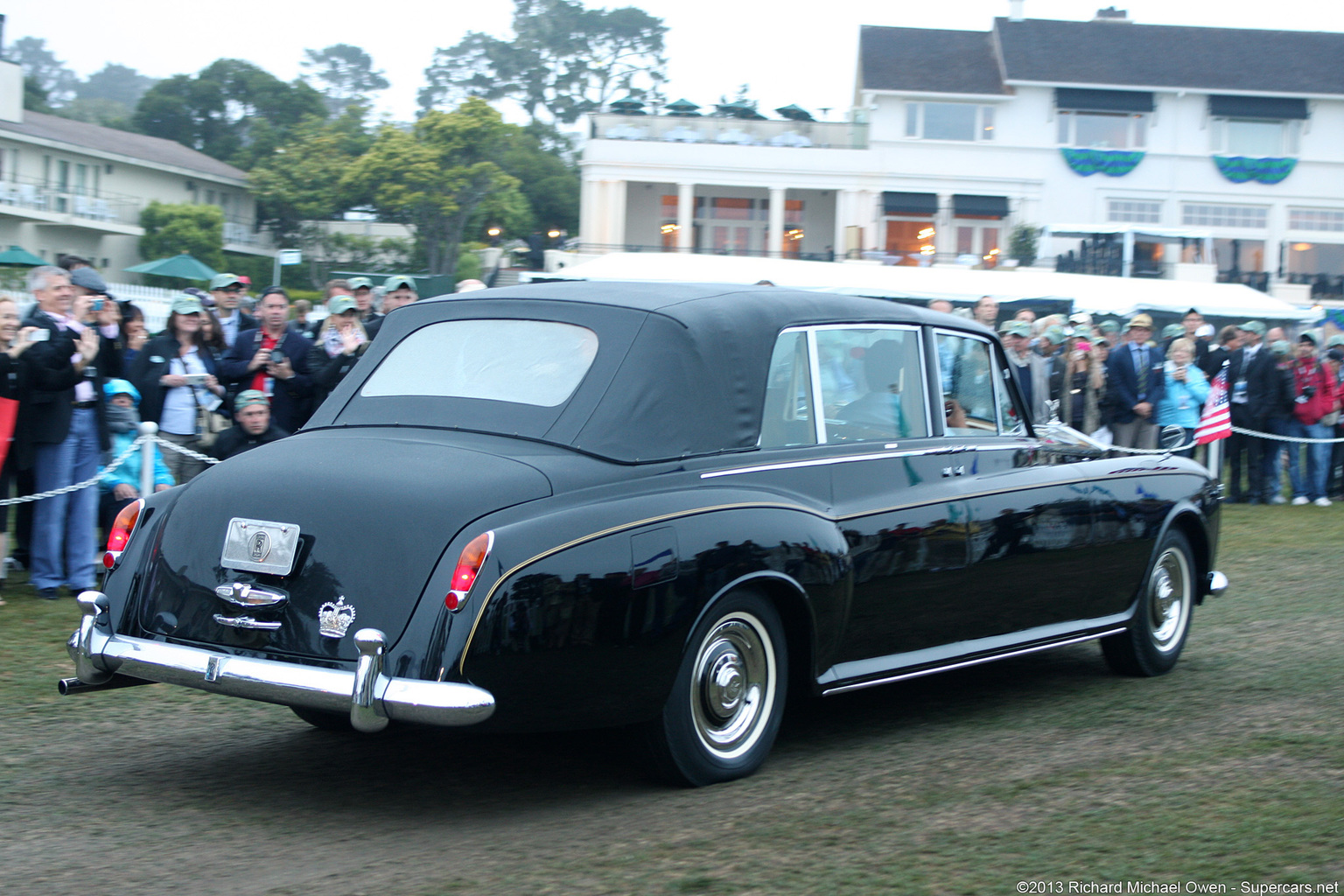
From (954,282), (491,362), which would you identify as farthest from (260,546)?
(954,282)

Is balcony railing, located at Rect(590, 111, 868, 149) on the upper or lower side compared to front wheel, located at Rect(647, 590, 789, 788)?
upper

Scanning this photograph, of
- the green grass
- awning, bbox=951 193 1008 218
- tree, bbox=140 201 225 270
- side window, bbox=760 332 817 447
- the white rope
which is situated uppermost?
awning, bbox=951 193 1008 218

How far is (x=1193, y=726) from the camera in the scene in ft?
19.4

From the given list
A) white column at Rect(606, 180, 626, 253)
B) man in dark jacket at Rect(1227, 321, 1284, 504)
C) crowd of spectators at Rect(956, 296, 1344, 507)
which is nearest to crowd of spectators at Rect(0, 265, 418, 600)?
crowd of spectators at Rect(956, 296, 1344, 507)

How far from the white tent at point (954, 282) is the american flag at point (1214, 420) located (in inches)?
399

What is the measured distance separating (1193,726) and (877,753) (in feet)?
4.68

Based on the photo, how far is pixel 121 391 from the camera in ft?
30.2

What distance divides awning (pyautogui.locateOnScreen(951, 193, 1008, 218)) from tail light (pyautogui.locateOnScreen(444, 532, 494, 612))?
47032 millimetres

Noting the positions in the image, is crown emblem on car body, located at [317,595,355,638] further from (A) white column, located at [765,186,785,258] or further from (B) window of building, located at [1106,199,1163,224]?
(B) window of building, located at [1106,199,1163,224]

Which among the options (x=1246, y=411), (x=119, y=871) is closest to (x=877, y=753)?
(x=119, y=871)

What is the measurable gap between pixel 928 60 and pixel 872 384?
48.0 meters

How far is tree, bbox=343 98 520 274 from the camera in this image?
5978 cm

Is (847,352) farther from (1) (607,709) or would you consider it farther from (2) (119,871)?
(2) (119,871)

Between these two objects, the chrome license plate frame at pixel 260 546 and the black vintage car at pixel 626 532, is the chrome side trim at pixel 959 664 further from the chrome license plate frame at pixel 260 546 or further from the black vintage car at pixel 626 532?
the chrome license plate frame at pixel 260 546
